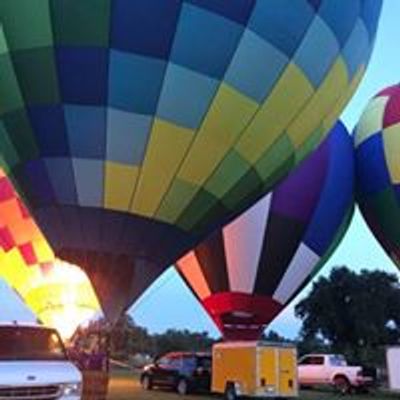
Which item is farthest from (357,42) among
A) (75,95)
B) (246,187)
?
(75,95)

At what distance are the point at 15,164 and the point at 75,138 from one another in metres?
1.41

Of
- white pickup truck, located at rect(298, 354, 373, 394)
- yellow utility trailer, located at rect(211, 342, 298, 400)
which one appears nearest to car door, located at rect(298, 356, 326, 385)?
white pickup truck, located at rect(298, 354, 373, 394)

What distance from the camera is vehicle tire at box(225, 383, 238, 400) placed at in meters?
20.1

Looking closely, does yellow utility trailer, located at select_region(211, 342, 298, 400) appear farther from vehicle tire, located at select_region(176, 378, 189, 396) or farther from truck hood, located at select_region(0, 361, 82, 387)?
truck hood, located at select_region(0, 361, 82, 387)

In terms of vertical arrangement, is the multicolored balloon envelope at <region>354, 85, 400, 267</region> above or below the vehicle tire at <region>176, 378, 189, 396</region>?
above

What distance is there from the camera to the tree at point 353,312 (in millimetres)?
39000

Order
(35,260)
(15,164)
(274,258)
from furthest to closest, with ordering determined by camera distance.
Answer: (274,258), (35,260), (15,164)

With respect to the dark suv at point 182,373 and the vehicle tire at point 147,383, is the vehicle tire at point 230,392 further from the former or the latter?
the vehicle tire at point 147,383

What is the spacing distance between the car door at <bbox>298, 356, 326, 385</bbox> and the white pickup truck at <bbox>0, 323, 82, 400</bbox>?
58.7ft

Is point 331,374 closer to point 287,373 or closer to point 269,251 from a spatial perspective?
point 269,251

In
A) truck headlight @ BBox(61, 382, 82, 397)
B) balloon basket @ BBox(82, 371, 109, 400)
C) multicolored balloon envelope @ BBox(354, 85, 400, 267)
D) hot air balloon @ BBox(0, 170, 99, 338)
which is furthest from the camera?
multicolored balloon envelope @ BBox(354, 85, 400, 267)

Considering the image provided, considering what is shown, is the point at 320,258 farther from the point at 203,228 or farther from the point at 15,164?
the point at 15,164

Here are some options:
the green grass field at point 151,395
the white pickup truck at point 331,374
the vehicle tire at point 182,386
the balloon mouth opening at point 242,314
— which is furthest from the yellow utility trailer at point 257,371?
the white pickup truck at point 331,374

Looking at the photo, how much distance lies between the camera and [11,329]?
10281 mm
